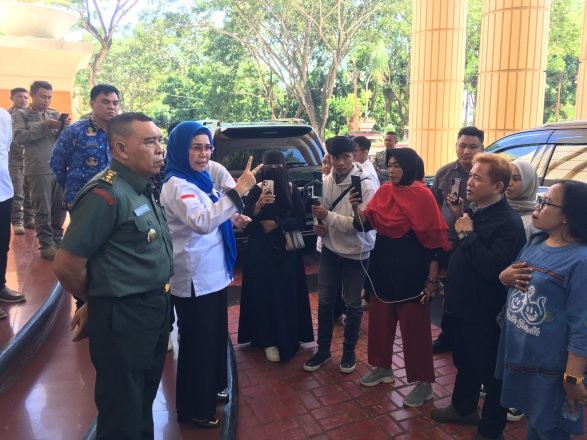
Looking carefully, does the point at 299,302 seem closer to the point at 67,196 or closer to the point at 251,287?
the point at 251,287

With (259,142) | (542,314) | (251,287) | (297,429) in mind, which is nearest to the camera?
(542,314)

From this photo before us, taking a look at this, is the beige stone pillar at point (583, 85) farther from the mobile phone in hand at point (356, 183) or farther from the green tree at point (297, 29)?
the green tree at point (297, 29)

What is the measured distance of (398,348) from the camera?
13.3ft

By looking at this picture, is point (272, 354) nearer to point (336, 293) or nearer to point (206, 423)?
point (336, 293)

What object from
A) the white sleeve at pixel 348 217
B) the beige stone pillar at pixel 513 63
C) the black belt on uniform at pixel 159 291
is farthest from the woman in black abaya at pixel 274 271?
the beige stone pillar at pixel 513 63

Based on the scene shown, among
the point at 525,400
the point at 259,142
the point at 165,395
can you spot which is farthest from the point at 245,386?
the point at 259,142

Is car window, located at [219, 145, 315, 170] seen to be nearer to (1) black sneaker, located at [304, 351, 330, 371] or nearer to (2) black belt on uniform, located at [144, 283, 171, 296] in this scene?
(1) black sneaker, located at [304, 351, 330, 371]

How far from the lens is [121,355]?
2.06 metres

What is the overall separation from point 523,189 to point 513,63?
20.0 feet

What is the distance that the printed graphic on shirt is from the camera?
7.14 ft

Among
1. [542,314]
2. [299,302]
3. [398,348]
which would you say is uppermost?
[542,314]

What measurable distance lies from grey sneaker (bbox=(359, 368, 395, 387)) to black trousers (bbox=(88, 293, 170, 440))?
5.90ft

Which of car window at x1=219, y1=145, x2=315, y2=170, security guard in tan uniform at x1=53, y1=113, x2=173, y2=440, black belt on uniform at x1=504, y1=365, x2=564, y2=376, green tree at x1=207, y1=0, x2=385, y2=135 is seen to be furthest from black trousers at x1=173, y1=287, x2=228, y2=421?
green tree at x1=207, y1=0, x2=385, y2=135

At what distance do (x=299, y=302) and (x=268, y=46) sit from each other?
16.0 metres
